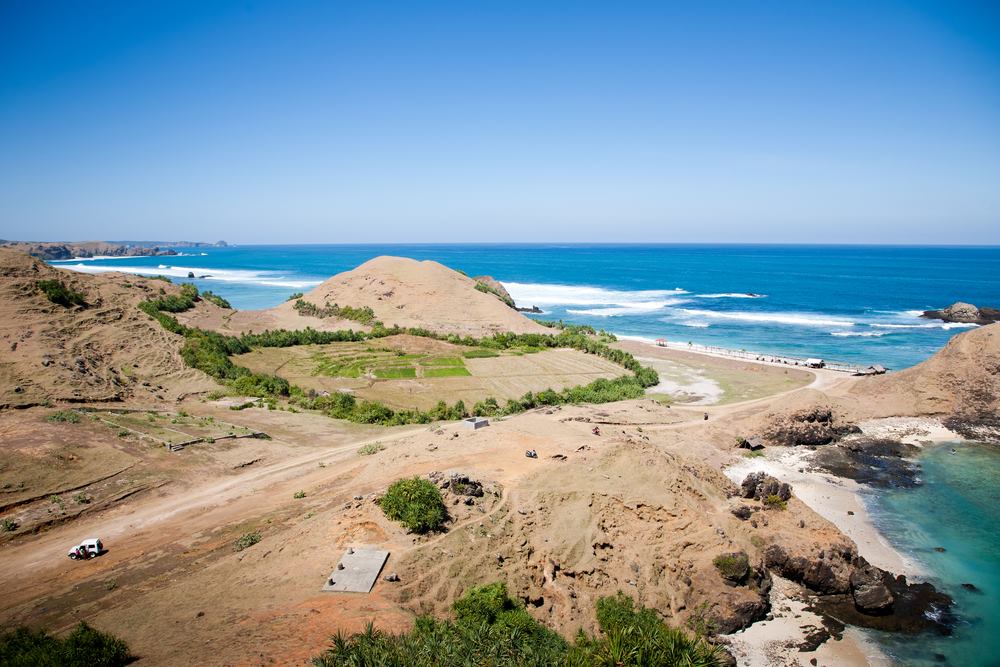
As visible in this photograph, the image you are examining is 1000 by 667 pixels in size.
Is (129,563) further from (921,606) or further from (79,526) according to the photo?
(921,606)

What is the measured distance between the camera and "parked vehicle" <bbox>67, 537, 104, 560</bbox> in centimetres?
1683

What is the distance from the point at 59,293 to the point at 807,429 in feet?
171

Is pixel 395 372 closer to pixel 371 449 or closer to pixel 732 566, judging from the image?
pixel 371 449

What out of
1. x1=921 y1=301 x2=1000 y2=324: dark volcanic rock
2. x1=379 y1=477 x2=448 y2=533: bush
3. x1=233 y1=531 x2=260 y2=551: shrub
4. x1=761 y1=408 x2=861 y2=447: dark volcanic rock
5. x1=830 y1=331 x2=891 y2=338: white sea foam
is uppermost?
x1=921 y1=301 x2=1000 y2=324: dark volcanic rock

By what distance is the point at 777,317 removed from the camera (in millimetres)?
77688

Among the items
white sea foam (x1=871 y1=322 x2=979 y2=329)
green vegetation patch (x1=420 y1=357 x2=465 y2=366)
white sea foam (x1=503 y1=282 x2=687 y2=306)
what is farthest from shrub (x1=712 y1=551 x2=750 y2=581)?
white sea foam (x1=503 y1=282 x2=687 y2=306)

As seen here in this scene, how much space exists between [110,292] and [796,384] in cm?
5953

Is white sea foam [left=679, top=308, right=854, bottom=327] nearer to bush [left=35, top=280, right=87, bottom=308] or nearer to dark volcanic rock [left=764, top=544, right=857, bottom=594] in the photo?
dark volcanic rock [left=764, top=544, right=857, bottom=594]

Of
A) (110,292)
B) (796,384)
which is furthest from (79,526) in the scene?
(796,384)

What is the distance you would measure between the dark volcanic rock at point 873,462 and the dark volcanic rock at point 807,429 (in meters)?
0.72

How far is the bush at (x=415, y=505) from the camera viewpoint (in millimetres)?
16844

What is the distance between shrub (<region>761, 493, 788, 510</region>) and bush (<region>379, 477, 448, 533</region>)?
1347 cm

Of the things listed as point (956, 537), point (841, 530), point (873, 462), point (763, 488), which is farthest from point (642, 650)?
point (873, 462)

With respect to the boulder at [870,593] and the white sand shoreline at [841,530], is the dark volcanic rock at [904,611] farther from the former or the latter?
the white sand shoreline at [841,530]
